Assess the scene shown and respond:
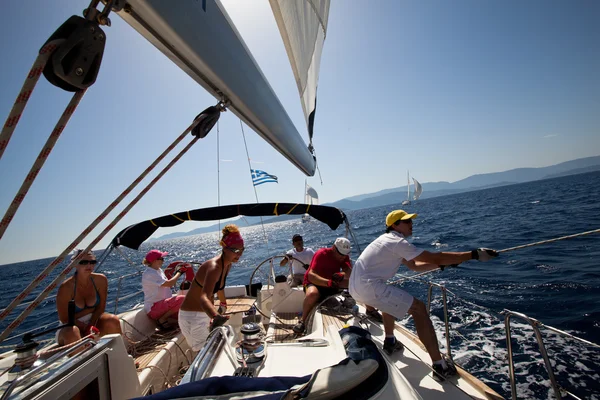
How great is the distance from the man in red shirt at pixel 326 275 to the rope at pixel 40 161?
3.22 meters

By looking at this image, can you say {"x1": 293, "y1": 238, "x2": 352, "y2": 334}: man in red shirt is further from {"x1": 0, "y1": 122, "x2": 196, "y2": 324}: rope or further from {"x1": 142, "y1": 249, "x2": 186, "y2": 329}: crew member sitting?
{"x1": 0, "y1": 122, "x2": 196, "y2": 324}: rope

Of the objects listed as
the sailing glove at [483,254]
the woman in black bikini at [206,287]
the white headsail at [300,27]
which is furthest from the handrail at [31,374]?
the sailing glove at [483,254]

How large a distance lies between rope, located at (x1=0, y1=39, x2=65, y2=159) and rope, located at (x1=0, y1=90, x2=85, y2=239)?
0.11 meters

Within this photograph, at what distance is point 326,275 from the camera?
4.06m

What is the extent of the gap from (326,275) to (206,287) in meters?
1.90

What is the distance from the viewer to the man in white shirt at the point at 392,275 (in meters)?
2.42

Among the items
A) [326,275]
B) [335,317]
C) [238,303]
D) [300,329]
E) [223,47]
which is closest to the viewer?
[223,47]

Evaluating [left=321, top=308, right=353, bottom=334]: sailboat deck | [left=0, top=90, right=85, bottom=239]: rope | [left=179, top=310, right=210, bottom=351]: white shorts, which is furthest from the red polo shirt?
[left=0, top=90, right=85, bottom=239]: rope

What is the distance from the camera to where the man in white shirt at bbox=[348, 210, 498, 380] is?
2422mm

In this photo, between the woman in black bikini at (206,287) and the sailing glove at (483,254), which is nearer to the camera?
the sailing glove at (483,254)

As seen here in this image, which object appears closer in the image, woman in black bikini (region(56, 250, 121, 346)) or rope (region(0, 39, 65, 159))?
rope (region(0, 39, 65, 159))

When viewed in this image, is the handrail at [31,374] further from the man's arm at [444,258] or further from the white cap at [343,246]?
the white cap at [343,246]

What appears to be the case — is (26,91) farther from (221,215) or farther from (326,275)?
(221,215)

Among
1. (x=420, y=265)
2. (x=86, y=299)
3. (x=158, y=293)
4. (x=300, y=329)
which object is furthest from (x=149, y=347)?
(x=420, y=265)
